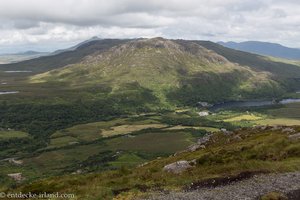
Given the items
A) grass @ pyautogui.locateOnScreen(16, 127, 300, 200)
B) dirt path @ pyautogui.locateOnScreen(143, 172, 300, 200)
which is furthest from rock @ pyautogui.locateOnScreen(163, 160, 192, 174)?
dirt path @ pyautogui.locateOnScreen(143, 172, 300, 200)

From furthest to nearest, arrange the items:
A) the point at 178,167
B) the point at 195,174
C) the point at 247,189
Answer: the point at 178,167 < the point at 195,174 < the point at 247,189

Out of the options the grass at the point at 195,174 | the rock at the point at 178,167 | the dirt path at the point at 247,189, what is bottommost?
the rock at the point at 178,167

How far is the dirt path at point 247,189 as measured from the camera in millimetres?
52500

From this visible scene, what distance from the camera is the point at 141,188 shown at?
62438mm

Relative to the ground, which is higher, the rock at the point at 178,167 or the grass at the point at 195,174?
the grass at the point at 195,174

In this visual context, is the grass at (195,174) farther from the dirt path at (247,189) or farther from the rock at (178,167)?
the dirt path at (247,189)

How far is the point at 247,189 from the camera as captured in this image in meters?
54.8

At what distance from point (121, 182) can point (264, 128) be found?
83.7m

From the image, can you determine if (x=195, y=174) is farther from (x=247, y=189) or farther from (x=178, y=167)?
(x=247, y=189)

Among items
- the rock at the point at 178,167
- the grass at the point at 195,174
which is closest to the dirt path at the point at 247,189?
the grass at the point at 195,174

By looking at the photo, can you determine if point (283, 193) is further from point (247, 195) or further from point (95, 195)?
point (95, 195)

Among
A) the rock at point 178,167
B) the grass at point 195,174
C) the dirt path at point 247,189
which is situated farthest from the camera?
the rock at point 178,167

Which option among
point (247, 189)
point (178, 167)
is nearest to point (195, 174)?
point (178, 167)

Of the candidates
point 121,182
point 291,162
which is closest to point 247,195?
point 291,162
